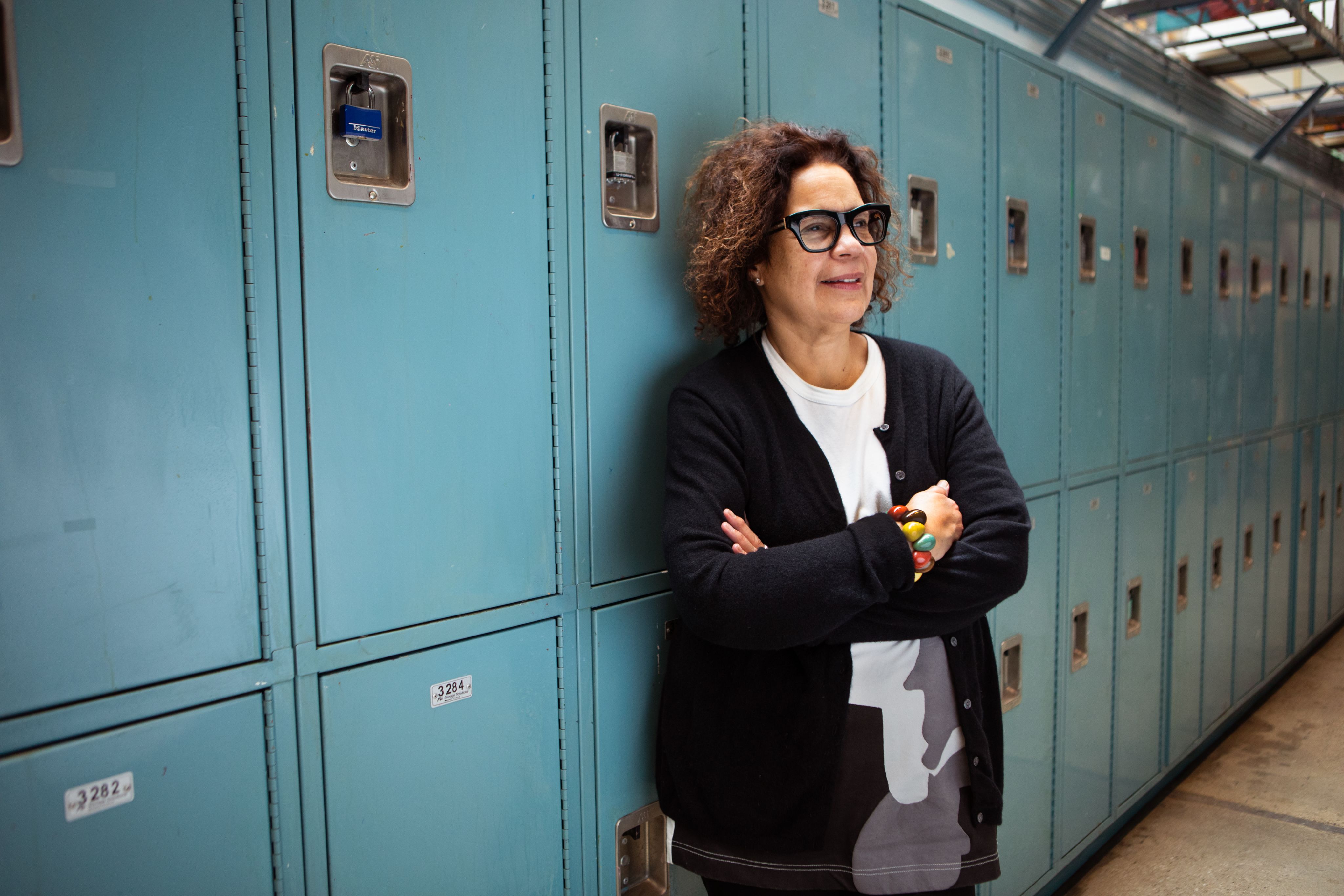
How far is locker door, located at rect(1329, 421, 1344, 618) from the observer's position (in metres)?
6.31

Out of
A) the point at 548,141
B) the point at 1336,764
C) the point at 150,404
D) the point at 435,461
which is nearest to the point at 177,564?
the point at 150,404

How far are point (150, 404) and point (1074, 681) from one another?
10.2 ft

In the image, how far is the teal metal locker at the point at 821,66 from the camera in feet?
7.04

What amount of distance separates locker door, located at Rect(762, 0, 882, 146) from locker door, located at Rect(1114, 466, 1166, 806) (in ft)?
6.44

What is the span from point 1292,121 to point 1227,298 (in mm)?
2018

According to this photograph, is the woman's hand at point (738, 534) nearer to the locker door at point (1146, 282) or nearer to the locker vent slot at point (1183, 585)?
the locker door at point (1146, 282)

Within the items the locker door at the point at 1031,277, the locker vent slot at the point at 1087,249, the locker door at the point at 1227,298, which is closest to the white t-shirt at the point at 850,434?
the locker door at the point at 1031,277

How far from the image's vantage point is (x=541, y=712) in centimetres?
176

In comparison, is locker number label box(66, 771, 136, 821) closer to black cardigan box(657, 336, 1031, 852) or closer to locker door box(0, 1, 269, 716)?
locker door box(0, 1, 269, 716)

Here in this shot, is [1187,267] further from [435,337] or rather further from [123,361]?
[123,361]

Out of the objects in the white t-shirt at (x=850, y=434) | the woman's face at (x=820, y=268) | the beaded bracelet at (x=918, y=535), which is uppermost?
the woman's face at (x=820, y=268)

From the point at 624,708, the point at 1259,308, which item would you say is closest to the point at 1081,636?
the point at 624,708

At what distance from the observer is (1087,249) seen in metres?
3.35

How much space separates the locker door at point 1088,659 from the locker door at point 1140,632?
11cm
